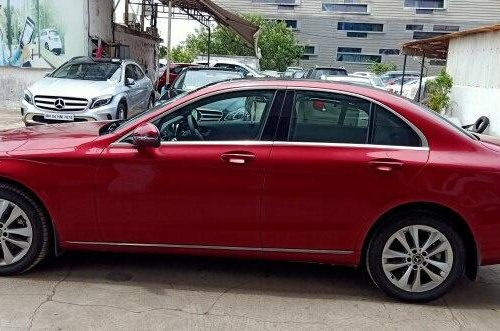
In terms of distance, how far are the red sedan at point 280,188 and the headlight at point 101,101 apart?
6.03 metres

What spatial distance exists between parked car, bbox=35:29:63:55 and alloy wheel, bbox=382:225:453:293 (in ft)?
43.5

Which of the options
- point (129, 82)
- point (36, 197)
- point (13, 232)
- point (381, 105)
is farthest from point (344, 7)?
point (13, 232)

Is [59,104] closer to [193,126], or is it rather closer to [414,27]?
[193,126]

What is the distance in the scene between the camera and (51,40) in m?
14.7

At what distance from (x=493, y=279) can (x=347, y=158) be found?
1839 mm

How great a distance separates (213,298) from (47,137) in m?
1.79

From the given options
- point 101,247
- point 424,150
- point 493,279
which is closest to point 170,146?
point 101,247

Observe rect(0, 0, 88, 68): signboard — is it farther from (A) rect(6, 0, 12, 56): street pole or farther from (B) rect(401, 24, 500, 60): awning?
(B) rect(401, 24, 500, 60): awning

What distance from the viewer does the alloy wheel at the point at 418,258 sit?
12.4ft

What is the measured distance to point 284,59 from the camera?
51594 mm

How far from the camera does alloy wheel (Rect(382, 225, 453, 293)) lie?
3.77 m

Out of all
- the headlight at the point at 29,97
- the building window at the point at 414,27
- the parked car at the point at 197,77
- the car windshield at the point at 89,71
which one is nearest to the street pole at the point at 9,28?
the car windshield at the point at 89,71

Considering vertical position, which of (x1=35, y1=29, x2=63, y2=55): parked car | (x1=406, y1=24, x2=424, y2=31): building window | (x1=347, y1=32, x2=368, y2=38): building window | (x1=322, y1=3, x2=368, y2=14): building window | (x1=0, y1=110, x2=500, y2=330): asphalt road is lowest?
(x1=0, y1=110, x2=500, y2=330): asphalt road

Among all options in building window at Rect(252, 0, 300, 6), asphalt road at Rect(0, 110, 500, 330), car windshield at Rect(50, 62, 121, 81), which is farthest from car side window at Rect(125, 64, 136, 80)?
building window at Rect(252, 0, 300, 6)
